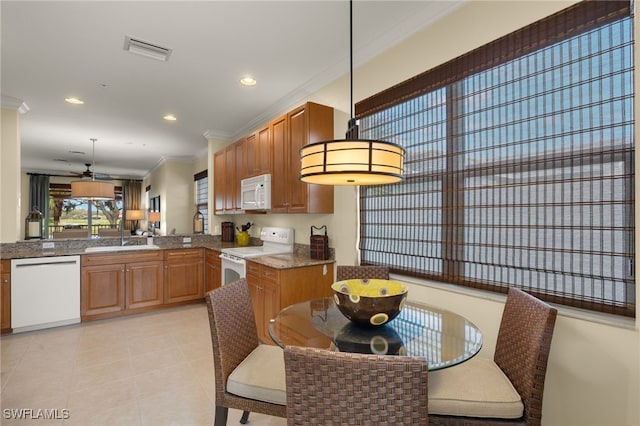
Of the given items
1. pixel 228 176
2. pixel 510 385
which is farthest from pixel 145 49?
pixel 510 385

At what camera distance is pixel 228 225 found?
513cm

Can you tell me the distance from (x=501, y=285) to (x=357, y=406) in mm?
1280

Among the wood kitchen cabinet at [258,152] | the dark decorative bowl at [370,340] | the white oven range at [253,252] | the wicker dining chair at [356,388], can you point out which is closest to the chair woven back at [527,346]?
the dark decorative bowl at [370,340]

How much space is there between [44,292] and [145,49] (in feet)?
9.73

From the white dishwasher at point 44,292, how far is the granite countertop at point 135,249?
0.34ft

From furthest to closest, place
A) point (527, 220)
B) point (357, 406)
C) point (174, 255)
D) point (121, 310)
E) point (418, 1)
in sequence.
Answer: point (174, 255) → point (121, 310) → point (418, 1) → point (527, 220) → point (357, 406)

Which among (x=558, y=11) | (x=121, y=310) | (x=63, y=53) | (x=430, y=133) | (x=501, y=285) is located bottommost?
(x=121, y=310)

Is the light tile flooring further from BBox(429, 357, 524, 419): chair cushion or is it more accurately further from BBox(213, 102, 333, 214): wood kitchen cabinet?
BBox(213, 102, 333, 214): wood kitchen cabinet

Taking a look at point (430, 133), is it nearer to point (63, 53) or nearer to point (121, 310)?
point (63, 53)

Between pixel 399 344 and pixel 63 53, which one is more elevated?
pixel 63 53

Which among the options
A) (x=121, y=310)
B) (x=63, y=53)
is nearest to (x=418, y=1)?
(x=63, y=53)

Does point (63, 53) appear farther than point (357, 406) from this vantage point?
Yes

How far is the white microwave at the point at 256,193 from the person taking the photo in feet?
11.5

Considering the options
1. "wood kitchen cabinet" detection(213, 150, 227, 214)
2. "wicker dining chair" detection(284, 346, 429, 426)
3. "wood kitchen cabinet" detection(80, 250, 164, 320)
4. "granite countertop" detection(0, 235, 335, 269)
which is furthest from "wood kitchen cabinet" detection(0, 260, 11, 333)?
"wicker dining chair" detection(284, 346, 429, 426)
